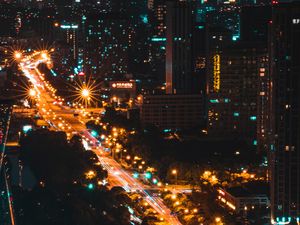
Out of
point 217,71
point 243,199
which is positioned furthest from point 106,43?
point 243,199

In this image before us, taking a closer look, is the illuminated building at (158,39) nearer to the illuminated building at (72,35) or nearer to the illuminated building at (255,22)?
the illuminated building at (72,35)

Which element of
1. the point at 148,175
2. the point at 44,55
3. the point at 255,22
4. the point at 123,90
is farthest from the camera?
the point at 44,55

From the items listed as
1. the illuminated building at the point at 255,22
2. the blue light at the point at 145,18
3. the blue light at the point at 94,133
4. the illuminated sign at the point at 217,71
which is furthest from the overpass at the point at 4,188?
the blue light at the point at 145,18

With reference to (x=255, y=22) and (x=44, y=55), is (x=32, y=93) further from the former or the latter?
(x=44, y=55)

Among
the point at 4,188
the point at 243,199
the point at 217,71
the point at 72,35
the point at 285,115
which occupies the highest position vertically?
the point at 72,35

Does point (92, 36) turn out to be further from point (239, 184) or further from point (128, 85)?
point (239, 184)

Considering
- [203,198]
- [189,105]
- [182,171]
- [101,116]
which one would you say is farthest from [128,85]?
[203,198]

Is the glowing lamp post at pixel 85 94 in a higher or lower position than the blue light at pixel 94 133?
higher
